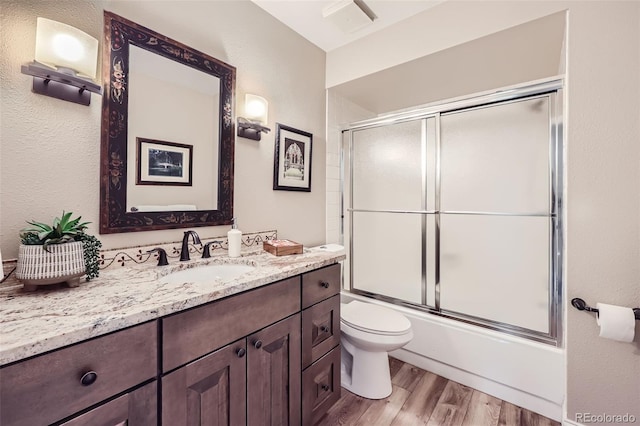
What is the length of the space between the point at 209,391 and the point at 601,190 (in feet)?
6.22

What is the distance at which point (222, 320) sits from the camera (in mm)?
969


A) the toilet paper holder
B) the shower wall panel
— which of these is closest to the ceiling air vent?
the shower wall panel

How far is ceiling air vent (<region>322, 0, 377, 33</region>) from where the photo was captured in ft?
5.63

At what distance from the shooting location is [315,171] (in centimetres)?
227

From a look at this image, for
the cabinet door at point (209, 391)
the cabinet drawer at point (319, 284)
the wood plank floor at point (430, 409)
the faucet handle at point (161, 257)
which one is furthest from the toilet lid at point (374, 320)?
the faucet handle at point (161, 257)

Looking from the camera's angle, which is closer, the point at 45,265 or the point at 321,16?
the point at 45,265

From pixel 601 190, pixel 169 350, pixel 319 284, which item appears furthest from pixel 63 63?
pixel 601 190

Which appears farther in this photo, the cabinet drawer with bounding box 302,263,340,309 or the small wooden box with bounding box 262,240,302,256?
the small wooden box with bounding box 262,240,302,256

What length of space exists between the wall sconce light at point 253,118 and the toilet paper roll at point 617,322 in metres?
1.96

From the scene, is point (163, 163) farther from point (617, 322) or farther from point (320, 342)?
point (617, 322)

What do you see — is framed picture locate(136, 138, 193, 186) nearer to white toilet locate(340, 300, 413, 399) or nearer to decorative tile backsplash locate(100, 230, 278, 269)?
decorative tile backsplash locate(100, 230, 278, 269)

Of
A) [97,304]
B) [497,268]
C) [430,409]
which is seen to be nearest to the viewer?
[97,304]

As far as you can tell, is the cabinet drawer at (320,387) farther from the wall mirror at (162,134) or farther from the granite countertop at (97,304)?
the wall mirror at (162,134)

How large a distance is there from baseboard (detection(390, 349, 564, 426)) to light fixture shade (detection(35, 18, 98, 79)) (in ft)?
8.17
